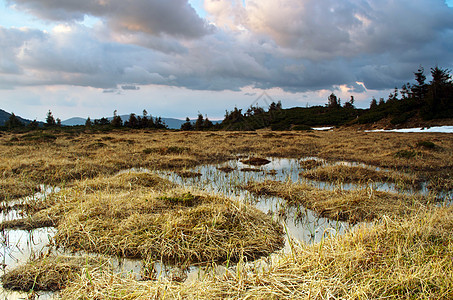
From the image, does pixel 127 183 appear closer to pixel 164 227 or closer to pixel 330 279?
pixel 164 227

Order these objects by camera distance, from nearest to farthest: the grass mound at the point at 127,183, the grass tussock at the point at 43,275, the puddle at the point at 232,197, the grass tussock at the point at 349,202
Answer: the grass tussock at the point at 43,275
the puddle at the point at 232,197
the grass tussock at the point at 349,202
the grass mound at the point at 127,183

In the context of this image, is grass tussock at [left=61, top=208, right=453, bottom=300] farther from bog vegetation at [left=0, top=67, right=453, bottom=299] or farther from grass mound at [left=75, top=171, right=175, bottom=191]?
grass mound at [left=75, top=171, right=175, bottom=191]

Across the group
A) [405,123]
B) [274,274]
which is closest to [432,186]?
[274,274]

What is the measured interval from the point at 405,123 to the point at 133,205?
57.1m

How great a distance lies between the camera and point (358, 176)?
443 inches

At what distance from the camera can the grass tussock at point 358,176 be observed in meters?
10.6

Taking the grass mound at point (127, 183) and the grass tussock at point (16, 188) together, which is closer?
the grass tussock at point (16, 188)

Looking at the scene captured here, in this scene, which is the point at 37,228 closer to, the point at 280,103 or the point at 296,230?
the point at 296,230

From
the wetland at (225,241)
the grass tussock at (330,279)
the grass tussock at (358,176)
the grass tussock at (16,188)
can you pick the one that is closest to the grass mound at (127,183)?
the wetland at (225,241)

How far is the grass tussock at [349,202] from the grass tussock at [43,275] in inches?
228

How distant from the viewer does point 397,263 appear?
380 centimetres

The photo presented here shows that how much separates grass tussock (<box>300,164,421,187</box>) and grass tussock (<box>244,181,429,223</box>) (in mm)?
2218

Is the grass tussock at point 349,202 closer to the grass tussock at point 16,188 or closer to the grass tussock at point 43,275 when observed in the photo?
the grass tussock at point 43,275

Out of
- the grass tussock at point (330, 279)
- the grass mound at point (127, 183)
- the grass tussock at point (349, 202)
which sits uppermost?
the grass mound at point (127, 183)
